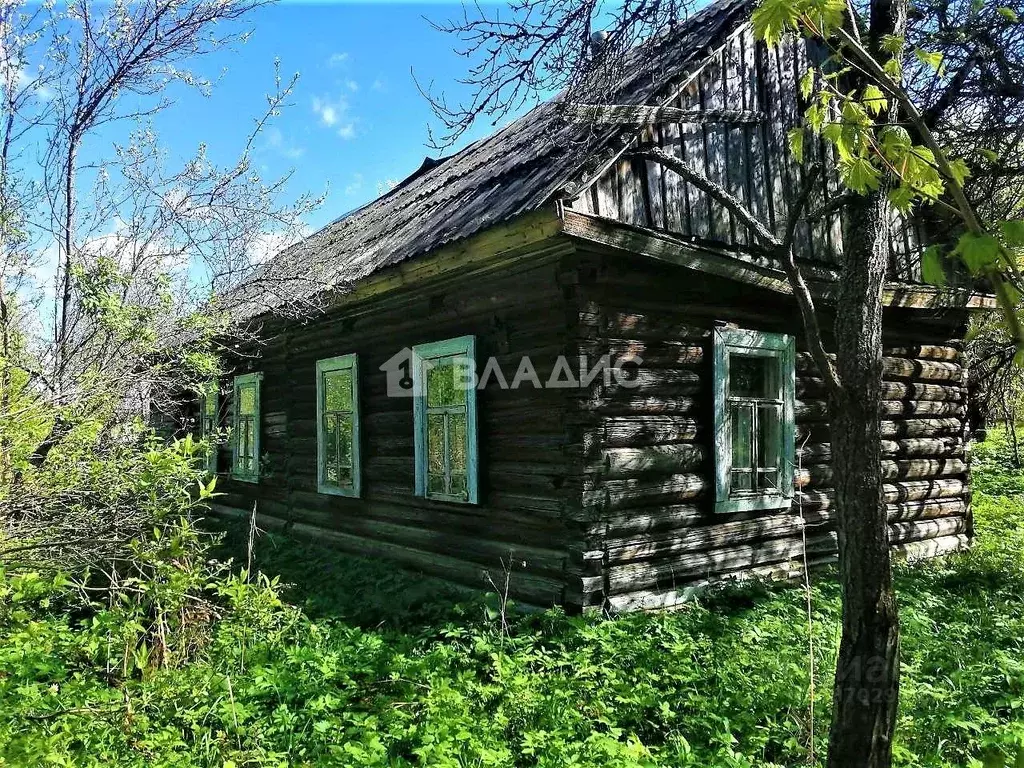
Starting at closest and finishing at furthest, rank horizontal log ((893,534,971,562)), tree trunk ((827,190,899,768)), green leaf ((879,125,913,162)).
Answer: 1. green leaf ((879,125,913,162))
2. tree trunk ((827,190,899,768))
3. horizontal log ((893,534,971,562))

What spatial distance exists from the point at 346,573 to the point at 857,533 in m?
5.34

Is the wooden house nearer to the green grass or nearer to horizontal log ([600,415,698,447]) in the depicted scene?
horizontal log ([600,415,698,447])

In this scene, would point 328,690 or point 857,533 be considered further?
point 328,690

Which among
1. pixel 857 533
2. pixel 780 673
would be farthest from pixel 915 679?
pixel 857 533

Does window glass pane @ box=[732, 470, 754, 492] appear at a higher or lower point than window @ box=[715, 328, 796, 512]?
lower

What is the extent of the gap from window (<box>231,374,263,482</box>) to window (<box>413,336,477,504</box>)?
4.22 meters

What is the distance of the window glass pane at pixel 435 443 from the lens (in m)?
6.80

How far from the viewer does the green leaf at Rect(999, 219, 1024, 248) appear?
0.96 m

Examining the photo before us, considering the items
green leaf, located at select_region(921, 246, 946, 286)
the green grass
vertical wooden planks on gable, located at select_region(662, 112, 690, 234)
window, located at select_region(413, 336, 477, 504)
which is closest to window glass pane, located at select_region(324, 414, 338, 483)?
window, located at select_region(413, 336, 477, 504)

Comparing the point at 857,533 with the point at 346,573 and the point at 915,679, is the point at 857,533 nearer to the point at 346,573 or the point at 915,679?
the point at 915,679

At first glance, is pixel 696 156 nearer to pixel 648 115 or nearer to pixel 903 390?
pixel 648 115

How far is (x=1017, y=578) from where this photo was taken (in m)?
6.53

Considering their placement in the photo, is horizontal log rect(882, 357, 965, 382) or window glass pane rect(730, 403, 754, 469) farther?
horizontal log rect(882, 357, 965, 382)

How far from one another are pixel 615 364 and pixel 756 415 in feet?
6.14
